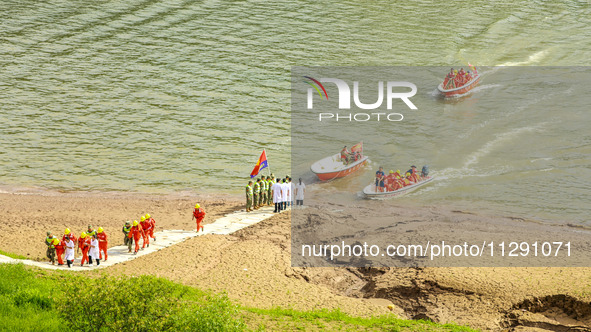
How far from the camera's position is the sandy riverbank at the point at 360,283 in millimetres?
22016

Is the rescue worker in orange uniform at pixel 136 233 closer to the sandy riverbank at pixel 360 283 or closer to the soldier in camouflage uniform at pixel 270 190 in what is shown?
the sandy riverbank at pixel 360 283

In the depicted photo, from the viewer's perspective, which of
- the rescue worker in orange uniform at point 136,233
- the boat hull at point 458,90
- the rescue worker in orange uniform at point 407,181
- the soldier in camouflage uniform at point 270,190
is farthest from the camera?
the boat hull at point 458,90

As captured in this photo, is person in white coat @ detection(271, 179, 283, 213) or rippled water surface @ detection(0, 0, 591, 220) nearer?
person in white coat @ detection(271, 179, 283, 213)

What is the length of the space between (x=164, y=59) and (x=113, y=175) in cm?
1758

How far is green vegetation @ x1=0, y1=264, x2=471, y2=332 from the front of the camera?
15.6m

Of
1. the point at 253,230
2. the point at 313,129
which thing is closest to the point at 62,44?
the point at 313,129

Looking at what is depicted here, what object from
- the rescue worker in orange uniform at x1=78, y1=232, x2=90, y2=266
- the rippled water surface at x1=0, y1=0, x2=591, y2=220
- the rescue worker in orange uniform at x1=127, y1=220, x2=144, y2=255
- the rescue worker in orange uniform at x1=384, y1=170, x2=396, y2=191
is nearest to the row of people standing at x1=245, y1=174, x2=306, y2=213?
the rippled water surface at x1=0, y1=0, x2=591, y2=220

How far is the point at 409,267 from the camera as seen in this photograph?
2538cm

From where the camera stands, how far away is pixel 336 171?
127ft

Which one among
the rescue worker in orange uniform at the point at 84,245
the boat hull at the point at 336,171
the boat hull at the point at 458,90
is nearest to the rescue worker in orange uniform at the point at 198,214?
the rescue worker in orange uniform at the point at 84,245

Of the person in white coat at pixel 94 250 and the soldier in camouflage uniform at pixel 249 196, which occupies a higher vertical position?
the soldier in camouflage uniform at pixel 249 196

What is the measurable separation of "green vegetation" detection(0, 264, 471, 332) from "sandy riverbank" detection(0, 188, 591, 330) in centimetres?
166

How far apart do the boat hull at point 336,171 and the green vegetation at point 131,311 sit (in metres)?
17.9

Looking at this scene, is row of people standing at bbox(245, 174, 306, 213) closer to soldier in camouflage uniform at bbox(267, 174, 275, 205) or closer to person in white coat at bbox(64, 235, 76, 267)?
soldier in camouflage uniform at bbox(267, 174, 275, 205)
